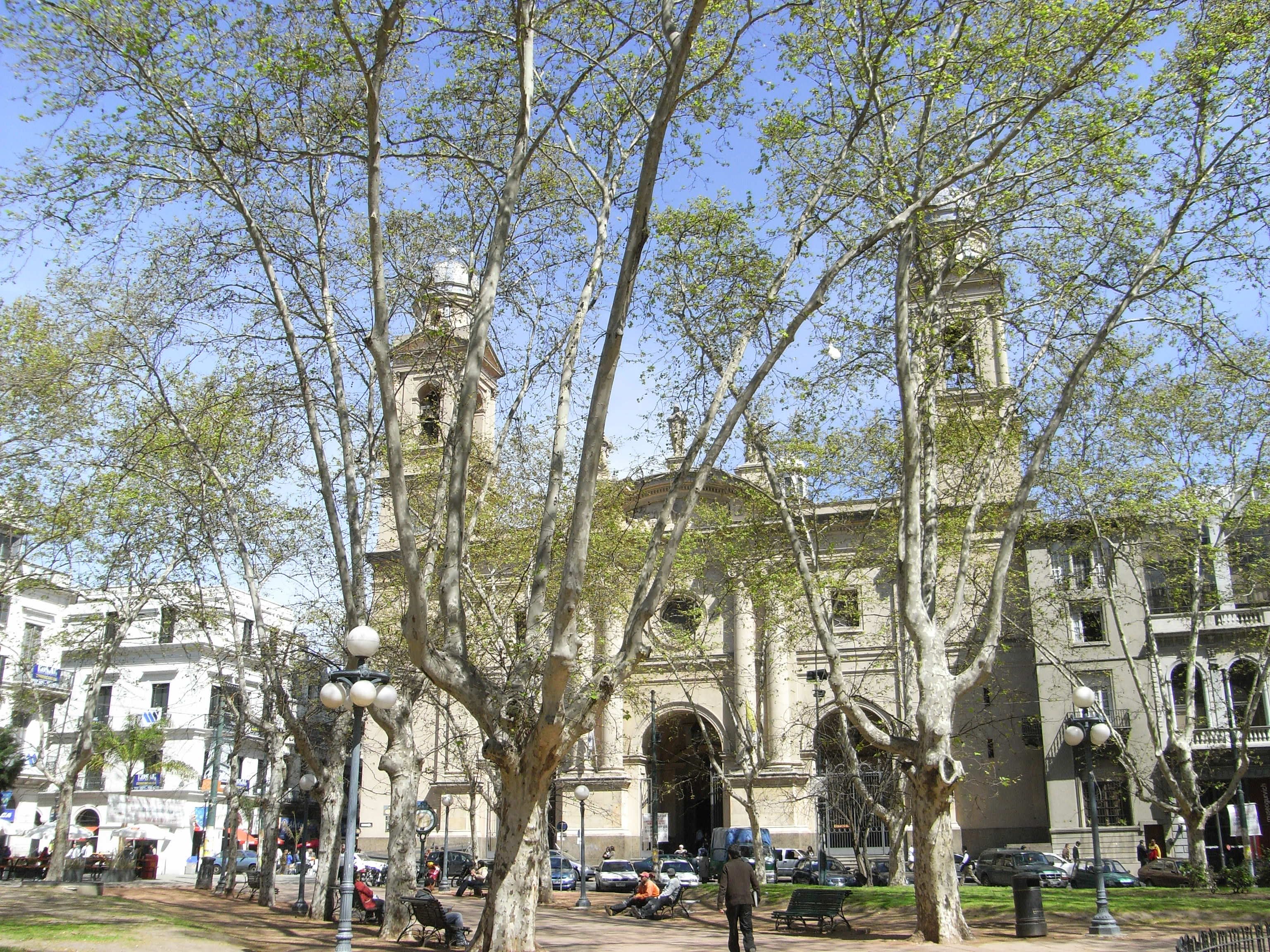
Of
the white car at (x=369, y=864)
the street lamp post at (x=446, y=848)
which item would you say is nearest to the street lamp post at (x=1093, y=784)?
the street lamp post at (x=446, y=848)

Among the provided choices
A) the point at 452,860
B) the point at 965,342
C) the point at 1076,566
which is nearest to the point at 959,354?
the point at 965,342

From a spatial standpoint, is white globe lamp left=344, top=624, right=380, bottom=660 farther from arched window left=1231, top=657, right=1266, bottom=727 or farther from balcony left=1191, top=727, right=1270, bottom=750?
arched window left=1231, top=657, right=1266, bottom=727

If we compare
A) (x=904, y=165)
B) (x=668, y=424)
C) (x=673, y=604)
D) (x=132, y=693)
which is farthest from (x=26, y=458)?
(x=132, y=693)

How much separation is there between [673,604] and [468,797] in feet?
Answer: 36.5

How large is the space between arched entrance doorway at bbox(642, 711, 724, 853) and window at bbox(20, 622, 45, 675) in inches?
791

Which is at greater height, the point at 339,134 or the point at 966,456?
the point at 339,134

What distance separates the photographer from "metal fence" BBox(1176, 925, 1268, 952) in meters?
9.52

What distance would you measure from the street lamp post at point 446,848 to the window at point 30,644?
12924 mm

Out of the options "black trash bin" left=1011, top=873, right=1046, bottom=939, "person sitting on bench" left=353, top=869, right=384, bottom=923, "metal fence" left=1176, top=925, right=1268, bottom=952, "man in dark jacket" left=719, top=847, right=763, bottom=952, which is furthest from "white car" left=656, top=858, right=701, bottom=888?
"metal fence" left=1176, top=925, right=1268, bottom=952

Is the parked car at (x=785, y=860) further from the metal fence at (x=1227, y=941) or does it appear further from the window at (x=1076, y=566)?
the metal fence at (x=1227, y=941)

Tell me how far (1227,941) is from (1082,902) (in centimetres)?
1086

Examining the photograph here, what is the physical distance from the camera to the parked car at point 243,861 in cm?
3803

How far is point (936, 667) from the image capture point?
1457 centimetres

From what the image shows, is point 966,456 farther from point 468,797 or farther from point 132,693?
point 132,693
